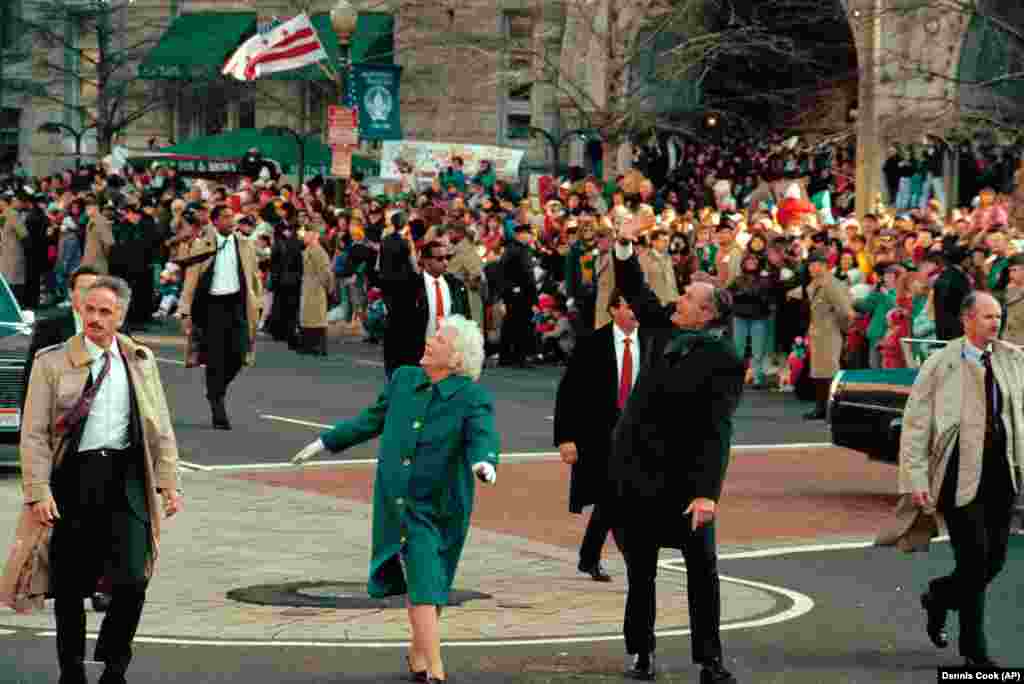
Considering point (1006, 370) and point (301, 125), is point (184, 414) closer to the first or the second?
point (1006, 370)

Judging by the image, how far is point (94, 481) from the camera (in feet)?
31.2

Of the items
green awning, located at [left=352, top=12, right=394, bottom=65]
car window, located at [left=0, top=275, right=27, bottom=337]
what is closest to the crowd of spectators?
car window, located at [left=0, top=275, right=27, bottom=337]

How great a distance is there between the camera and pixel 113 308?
376 inches

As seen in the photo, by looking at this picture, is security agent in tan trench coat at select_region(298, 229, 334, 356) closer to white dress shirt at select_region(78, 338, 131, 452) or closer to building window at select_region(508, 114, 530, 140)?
building window at select_region(508, 114, 530, 140)

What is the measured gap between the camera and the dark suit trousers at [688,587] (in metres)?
9.92

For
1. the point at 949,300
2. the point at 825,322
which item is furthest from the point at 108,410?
the point at 825,322

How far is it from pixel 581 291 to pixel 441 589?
648 inches

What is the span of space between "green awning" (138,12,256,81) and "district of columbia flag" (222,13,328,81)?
50.5 ft

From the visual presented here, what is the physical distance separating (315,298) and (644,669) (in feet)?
68.2

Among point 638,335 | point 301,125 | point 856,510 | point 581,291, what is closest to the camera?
point 638,335

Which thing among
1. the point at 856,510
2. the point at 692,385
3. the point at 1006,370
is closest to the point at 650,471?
the point at 692,385

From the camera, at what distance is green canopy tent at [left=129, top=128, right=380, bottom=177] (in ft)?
154

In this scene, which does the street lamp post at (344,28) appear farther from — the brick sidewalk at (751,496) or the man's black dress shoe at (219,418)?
the brick sidewalk at (751,496)

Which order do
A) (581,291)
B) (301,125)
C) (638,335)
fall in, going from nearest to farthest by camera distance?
1. (638,335)
2. (581,291)
3. (301,125)
